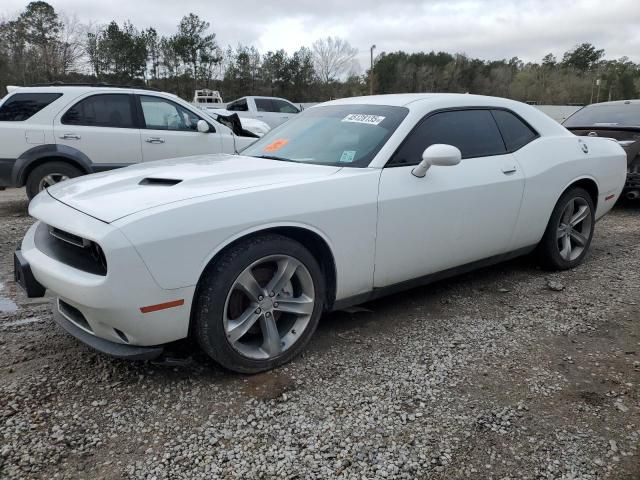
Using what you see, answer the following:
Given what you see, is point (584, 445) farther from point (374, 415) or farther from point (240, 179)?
point (240, 179)

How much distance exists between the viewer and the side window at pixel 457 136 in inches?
128

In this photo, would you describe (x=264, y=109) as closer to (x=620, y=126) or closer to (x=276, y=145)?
(x=620, y=126)

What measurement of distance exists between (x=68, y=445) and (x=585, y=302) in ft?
11.8

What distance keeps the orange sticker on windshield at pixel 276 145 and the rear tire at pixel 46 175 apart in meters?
3.86

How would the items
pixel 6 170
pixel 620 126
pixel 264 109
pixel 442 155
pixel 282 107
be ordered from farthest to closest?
1. pixel 282 107
2. pixel 264 109
3. pixel 620 126
4. pixel 6 170
5. pixel 442 155

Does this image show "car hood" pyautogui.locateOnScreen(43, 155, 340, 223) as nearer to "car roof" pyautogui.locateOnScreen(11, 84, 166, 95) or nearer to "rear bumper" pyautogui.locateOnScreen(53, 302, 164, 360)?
"rear bumper" pyautogui.locateOnScreen(53, 302, 164, 360)

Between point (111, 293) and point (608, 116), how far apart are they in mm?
7645

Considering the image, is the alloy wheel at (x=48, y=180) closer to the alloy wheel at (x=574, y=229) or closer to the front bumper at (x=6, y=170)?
the front bumper at (x=6, y=170)

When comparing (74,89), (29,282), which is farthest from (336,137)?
(74,89)

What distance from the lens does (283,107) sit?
1678cm

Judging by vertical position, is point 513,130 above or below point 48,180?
above

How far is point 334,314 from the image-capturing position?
142 inches

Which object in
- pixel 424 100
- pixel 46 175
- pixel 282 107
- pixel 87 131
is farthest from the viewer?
pixel 282 107

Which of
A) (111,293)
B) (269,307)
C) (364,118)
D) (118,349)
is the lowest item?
(118,349)
